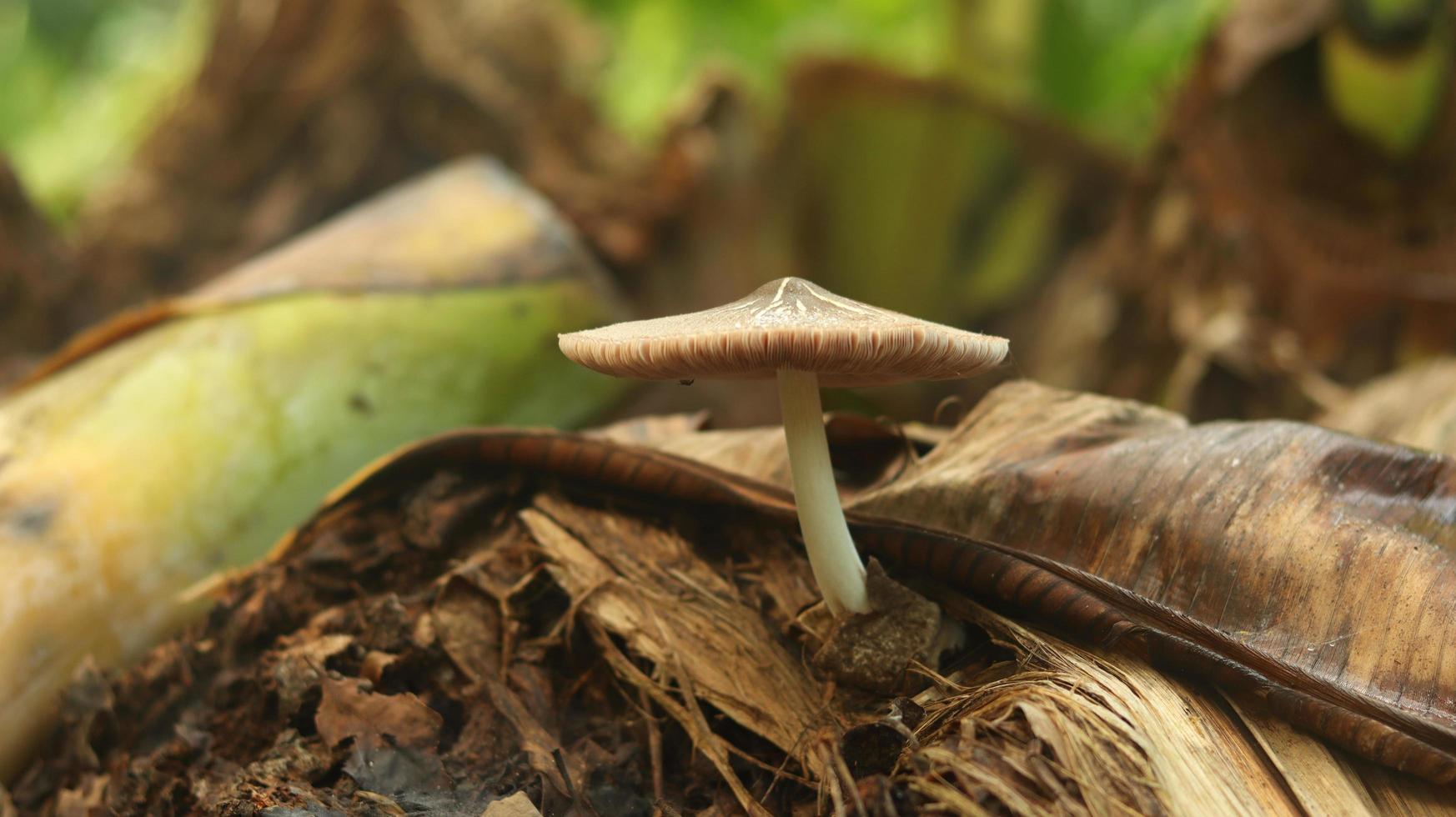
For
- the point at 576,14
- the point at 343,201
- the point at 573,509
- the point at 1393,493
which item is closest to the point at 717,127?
the point at 343,201

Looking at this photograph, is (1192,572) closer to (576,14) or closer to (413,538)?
(413,538)

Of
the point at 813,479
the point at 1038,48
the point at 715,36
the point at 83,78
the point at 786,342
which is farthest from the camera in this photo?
the point at 83,78

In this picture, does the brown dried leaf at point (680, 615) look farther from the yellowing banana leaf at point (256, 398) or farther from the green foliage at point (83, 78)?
the green foliage at point (83, 78)

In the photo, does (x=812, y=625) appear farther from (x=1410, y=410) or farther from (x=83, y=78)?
(x=83, y=78)

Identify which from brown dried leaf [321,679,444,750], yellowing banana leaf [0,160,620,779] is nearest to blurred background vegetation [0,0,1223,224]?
yellowing banana leaf [0,160,620,779]

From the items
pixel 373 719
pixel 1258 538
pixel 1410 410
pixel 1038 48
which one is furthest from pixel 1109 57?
pixel 373 719

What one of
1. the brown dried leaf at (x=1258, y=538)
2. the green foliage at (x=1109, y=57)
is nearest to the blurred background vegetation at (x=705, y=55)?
the green foliage at (x=1109, y=57)
